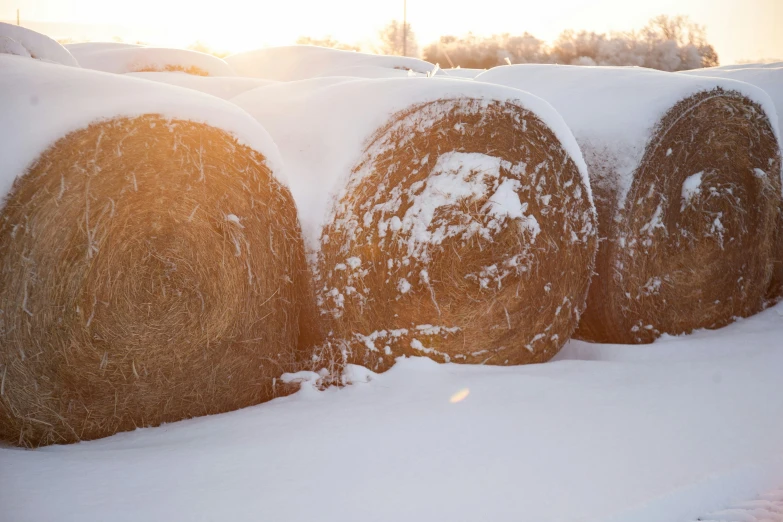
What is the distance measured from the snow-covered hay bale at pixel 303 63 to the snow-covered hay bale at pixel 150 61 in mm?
1056

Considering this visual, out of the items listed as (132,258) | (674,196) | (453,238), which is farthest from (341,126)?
(674,196)

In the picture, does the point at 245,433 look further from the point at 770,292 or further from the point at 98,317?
the point at 770,292

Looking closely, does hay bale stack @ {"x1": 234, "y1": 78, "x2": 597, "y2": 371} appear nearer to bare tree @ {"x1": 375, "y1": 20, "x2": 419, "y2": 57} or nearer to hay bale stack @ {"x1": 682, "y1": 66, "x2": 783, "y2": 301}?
hay bale stack @ {"x1": 682, "y1": 66, "x2": 783, "y2": 301}

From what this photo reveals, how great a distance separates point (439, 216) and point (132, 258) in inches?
49.6

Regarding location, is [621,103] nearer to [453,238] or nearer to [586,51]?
[453,238]

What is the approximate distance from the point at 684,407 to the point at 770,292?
1.96 meters

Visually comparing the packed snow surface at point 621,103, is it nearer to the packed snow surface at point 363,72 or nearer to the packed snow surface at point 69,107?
the packed snow surface at point 69,107

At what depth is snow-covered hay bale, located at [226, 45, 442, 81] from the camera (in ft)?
25.9

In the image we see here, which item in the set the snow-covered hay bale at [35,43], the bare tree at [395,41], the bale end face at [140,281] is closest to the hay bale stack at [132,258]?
the bale end face at [140,281]

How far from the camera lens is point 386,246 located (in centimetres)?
279

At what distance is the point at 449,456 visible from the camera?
2172mm

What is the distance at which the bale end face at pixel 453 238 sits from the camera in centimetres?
276

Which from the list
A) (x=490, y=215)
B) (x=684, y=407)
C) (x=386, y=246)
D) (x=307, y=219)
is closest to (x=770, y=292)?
(x=684, y=407)

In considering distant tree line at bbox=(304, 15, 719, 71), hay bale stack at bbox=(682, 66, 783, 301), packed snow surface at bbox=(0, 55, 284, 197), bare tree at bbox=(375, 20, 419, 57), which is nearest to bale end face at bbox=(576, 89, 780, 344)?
hay bale stack at bbox=(682, 66, 783, 301)
